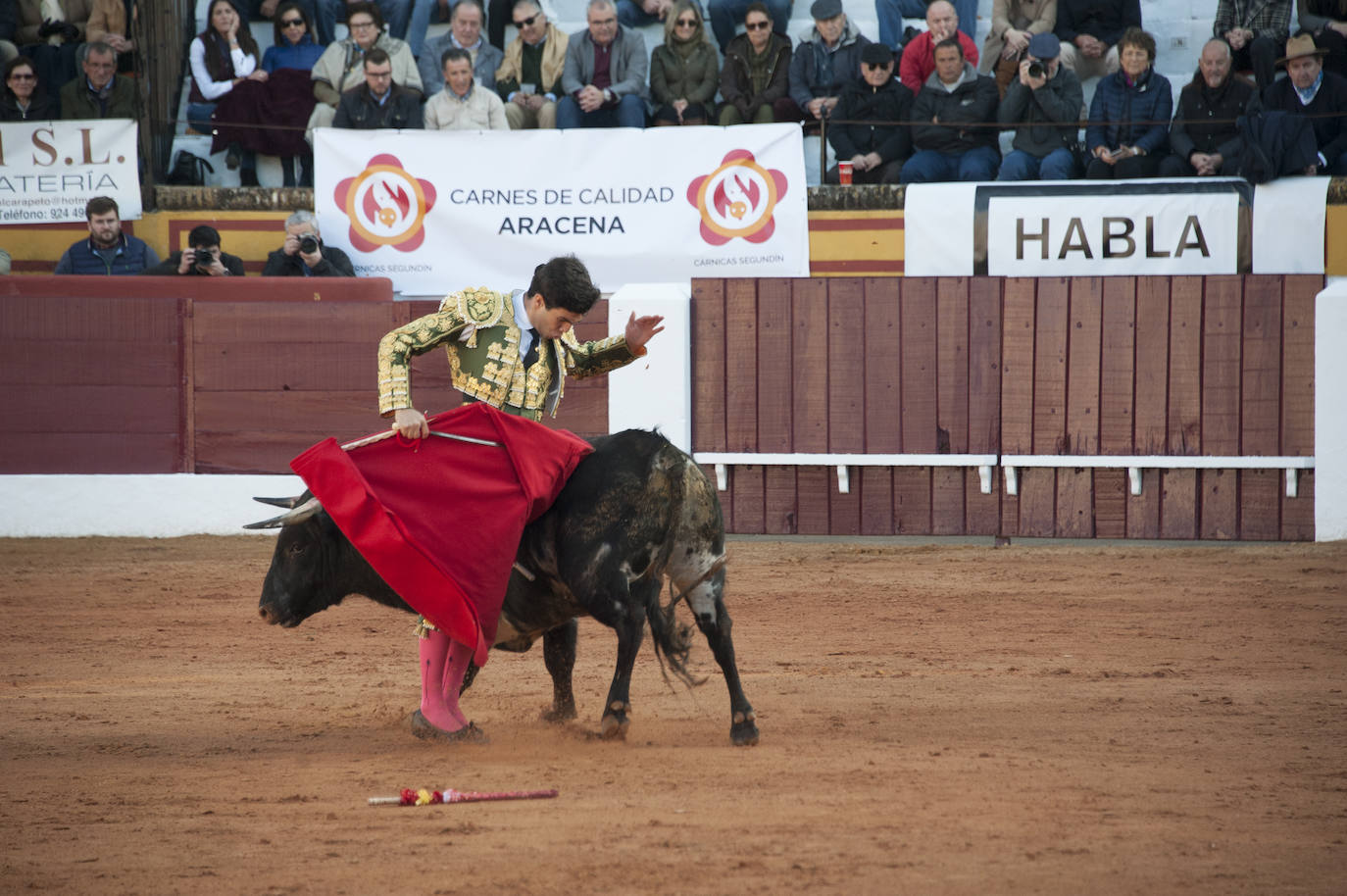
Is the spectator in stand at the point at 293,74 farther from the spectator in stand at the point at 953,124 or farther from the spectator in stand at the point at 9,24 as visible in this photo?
the spectator in stand at the point at 953,124

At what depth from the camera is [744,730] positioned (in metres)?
3.85

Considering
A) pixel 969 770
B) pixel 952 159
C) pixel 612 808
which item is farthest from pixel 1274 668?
pixel 952 159

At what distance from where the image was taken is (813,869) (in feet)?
9.19

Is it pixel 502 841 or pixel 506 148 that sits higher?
pixel 506 148

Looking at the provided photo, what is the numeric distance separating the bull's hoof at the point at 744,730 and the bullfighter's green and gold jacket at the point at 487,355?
3.35 ft

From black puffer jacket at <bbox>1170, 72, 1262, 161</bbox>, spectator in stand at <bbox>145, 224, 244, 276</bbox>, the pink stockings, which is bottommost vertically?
the pink stockings

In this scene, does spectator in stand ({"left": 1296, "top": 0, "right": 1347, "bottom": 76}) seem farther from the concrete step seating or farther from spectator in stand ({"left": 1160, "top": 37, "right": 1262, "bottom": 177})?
the concrete step seating

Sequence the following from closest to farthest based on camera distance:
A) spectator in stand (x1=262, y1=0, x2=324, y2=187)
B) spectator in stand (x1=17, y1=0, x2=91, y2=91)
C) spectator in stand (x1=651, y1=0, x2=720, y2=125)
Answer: spectator in stand (x1=651, y1=0, x2=720, y2=125)
spectator in stand (x1=262, y1=0, x2=324, y2=187)
spectator in stand (x1=17, y1=0, x2=91, y2=91)

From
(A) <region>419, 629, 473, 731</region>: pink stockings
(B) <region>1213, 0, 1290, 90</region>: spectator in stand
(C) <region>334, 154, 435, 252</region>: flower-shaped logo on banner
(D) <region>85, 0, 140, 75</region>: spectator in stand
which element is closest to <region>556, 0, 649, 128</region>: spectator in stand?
(C) <region>334, 154, 435, 252</region>: flower-shaped logo on banner

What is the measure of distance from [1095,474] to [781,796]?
5.46 meters

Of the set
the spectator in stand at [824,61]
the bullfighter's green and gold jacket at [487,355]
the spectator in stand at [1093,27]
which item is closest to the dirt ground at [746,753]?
the bullfighter's green and gold jacket at [487,355]

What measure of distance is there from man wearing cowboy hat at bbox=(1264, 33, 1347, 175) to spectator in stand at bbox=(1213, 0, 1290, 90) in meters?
0.47

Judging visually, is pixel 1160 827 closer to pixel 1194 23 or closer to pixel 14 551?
pixel 14 551

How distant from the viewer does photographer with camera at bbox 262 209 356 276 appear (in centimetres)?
883
